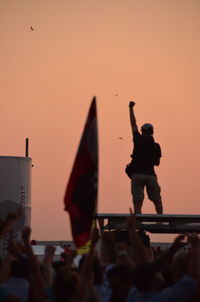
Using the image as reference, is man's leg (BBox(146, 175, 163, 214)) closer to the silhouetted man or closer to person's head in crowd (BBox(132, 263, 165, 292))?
the silhouetted man

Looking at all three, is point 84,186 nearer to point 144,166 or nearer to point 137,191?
point 144,166

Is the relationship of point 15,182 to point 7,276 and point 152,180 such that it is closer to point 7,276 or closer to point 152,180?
point 152,180

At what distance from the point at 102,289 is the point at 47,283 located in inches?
25.2

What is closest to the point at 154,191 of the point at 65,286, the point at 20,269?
the point at 20,269

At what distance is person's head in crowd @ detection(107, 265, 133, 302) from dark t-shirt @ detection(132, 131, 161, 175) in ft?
28.3

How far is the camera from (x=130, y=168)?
18297mm

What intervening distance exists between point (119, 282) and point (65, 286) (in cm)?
134

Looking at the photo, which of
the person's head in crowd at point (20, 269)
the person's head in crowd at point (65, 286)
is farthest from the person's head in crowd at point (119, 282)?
the person's head in crowd at point (65, 286)

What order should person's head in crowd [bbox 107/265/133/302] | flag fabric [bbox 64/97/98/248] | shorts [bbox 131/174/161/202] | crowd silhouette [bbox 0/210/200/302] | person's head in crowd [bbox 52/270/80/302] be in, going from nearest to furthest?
person's head in crowd [bbox 52/270/80/302] < crowd silhouette [bbox 0/210/200/302] < person's head in crowd [bbox 107/265/133/302] < flag fabric [bbox 64/97/98/248] < shorts [bbox 131/174/161/202]

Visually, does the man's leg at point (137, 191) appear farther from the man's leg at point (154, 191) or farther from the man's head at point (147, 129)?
the man's head at point (147, 129)

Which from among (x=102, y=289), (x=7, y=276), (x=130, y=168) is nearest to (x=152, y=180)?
(x=130, y=168)

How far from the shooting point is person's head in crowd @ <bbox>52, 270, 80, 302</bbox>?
783 centimetres

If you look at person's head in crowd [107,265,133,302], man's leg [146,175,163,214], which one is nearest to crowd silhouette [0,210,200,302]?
person's head in crowd [107,265,133,302]

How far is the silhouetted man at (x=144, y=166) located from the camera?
17.9 meters
